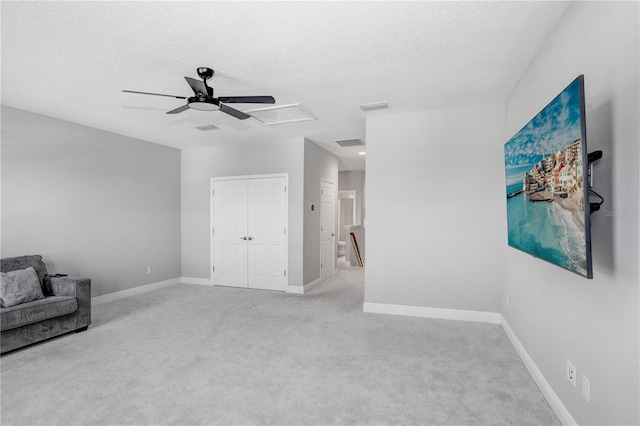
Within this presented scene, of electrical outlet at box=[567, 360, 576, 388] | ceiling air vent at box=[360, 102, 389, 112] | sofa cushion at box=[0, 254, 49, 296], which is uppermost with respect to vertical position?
ceiling air vent at box=[360, 102, 389, 112]

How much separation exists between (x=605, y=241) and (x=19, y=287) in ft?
16.3

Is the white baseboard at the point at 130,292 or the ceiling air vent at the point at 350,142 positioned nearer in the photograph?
the white baseboard at the point at 130,292

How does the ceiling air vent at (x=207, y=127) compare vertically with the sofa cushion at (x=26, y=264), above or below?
above

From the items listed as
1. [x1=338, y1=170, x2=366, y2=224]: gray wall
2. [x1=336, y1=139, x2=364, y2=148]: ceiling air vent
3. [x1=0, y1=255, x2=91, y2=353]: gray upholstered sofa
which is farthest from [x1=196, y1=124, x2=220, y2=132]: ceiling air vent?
[x1=338, y1=170, x2=366, y2=224]: gray wall

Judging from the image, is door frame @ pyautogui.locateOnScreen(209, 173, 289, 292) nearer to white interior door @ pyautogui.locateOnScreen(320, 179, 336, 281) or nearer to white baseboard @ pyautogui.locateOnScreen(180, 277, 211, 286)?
white baseboard @ pyautogui.locateOnScreen(180, 277, 211, 286)

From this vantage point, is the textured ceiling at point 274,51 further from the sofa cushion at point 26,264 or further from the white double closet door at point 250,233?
the white double closet door at point 250,233

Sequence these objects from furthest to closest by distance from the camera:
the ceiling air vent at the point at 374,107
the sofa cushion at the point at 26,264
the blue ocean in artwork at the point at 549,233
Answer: the ceiling air vent at the point at 374,107
the sofa cushion at the point at 26,264
the blue ocean in artwork at the point at 549,233

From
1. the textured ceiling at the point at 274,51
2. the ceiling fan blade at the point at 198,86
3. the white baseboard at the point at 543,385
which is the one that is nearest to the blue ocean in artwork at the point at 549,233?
the white baseboard at the point at 543,385

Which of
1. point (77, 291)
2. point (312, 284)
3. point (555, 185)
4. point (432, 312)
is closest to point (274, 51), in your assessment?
point (555, 185)

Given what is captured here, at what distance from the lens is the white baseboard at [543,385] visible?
81.9 inches

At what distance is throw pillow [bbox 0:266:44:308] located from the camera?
3.33 m

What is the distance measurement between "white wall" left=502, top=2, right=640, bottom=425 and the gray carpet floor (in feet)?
1.92

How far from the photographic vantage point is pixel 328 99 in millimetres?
3822

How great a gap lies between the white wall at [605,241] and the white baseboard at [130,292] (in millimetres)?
5593
